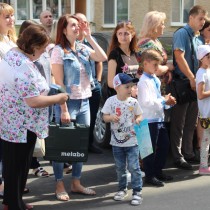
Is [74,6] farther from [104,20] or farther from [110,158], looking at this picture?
[110,158]

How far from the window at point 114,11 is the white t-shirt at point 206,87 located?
18677 mm

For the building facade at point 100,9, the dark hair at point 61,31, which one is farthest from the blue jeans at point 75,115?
the building facade at point 100,9

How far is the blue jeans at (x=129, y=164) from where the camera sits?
5.38 metres

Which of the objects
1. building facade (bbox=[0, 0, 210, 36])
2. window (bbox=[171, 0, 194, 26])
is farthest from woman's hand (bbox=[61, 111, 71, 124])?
window (bbox=[171, 0, 194, 26])

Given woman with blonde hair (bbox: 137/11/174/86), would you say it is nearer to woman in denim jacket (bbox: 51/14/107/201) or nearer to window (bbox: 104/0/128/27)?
woman in denim jacket (bbox: 51/14/107/201)

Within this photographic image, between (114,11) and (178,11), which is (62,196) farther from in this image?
(178,11)

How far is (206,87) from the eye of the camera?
6332 millimetres

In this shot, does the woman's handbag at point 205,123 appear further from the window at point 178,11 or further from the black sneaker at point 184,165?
the window at point 178,11

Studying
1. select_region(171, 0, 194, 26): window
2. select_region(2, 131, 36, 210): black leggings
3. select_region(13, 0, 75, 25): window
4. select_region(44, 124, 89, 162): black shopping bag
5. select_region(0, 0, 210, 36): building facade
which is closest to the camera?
select_region(2, 131, 36, 210): black leggings

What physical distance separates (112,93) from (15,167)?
6.25 feet

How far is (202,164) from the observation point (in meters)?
6.45

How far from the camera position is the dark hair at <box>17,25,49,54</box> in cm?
461

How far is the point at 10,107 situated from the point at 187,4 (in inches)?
872

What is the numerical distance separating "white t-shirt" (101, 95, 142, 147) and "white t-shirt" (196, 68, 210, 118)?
1.20 metres
